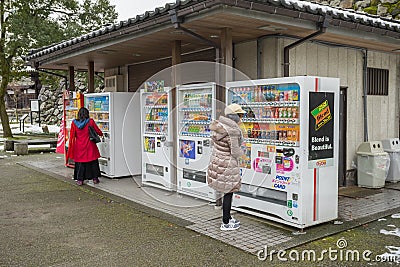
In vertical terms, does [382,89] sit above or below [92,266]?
above

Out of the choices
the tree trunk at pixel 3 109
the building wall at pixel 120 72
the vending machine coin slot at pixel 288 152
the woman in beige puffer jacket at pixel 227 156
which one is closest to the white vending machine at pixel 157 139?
the woman in beige puffer jacket at pixel 227 156

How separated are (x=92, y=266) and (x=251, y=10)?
3.54m

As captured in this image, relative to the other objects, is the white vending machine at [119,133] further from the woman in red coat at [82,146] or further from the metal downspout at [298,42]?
the metal downspout at [298,42]

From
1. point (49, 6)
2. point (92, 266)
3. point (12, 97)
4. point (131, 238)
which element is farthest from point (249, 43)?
point (12, 97)

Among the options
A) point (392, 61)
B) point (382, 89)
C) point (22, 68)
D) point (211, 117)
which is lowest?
point (211, 117)

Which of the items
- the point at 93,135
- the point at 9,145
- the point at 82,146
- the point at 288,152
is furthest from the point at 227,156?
the point at 9,145

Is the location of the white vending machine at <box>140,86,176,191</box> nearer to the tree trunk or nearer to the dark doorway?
the dark doorway

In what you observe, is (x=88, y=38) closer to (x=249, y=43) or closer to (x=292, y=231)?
(x=249, y=43)

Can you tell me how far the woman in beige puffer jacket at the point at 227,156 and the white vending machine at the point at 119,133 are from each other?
13.5 ft

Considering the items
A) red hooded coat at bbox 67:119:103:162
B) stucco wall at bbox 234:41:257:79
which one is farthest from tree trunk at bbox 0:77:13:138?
stucco wall at bbox 234:41:257:79

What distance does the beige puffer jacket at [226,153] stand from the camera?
4934mm

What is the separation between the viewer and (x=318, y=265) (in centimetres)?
402

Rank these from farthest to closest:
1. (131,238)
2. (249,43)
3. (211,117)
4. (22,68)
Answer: (22,68), (249,43), (211,117), (131,238)

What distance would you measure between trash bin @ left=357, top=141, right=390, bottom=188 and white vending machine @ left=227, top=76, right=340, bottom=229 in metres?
2.55
